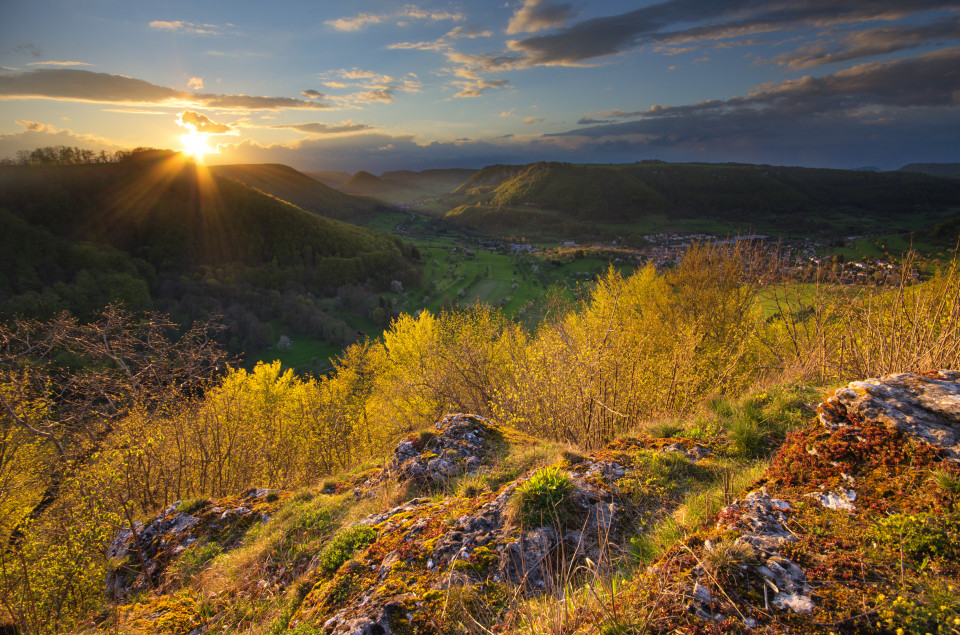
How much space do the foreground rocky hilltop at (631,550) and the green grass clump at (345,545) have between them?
0.02 metres

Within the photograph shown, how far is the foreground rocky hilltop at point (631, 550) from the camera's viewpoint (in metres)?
2.46

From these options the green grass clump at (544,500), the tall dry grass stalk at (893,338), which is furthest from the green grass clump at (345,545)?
the tall dry grass stalk at (893,338)

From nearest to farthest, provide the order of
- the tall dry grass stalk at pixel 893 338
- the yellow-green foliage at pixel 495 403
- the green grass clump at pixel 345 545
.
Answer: the green grass clump at pixel 345 545 < the yellow-green foliage at pixel 495 403 < the tall dry grass stalk at pixel 893 338

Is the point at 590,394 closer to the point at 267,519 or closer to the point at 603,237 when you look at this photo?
the point at 267,519

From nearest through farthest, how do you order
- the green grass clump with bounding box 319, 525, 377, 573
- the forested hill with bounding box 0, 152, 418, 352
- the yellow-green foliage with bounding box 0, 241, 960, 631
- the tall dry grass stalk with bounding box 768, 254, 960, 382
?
the green grass clump with bounding box 319, 525, 377, 573
the yellow-green foliage with bounding box 0, 241, 960, 631
the tall dry grass stalk with bounding box 768, 254, 960, 382
the forested hill with bounding box 0, 152, 418, 352

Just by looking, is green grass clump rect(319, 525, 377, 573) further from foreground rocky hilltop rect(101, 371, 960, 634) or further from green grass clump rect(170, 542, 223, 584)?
green grass clump rect(170, 542, 223, 584)

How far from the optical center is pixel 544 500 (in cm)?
433

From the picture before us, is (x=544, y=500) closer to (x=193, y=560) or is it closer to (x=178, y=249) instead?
(x=193, y=560)

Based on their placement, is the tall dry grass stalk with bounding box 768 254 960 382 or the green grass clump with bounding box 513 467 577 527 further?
the tall dry grass stalk with bounding box 768 254 960 382

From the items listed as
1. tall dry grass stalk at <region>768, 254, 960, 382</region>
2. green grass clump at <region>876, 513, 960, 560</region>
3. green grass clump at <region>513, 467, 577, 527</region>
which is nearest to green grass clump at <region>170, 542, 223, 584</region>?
green grass clump at <region>513, 467, 577, 527</region>

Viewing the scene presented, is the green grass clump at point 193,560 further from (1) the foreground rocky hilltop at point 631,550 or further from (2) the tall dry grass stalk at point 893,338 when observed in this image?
(2) the tall dry grass stalk at point 893,338

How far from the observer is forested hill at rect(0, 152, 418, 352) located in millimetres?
78375

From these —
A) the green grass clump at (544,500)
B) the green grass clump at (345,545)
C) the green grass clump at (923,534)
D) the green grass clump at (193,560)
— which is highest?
the green grass clump at (923,534)

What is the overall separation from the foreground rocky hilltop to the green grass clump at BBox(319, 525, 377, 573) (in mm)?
25
